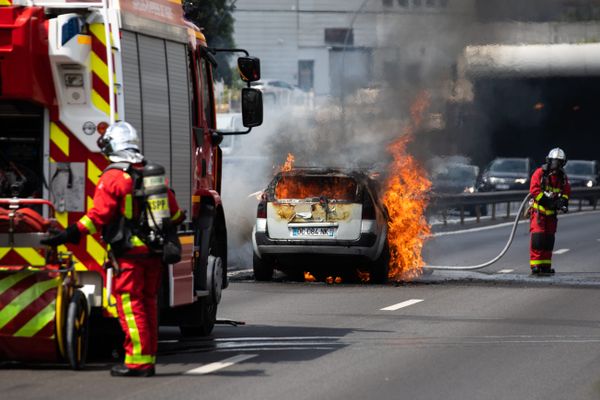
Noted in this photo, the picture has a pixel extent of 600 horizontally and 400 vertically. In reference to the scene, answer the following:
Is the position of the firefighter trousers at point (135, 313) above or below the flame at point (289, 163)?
below

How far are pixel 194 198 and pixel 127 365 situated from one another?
2.71 m

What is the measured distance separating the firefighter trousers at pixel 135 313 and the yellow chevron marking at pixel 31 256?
68cm

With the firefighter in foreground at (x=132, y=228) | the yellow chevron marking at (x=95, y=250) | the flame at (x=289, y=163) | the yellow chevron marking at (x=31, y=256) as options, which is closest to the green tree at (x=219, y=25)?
the flame at (x=289, y=163)

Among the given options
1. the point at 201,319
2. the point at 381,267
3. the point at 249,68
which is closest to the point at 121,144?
the point at 201,319

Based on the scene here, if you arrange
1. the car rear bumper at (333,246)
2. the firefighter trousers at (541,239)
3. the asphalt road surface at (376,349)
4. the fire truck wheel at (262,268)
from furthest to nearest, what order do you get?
1. the firefighter trousers at (541,239)
2. the fire truck wheel at (262,268)
3. the car rear bumper at (333,246)
4. the asphalt road surface at (376,349)

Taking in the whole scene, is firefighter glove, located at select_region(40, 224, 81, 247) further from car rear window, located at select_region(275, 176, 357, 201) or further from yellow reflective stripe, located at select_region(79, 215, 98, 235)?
car rear window, located at select_region(275, 176, 357, 201)

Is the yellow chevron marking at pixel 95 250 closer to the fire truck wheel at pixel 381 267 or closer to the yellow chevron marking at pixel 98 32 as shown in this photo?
the yellow chevron marking at pixel 98 32

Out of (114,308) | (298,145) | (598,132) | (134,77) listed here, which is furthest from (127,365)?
(598,132)

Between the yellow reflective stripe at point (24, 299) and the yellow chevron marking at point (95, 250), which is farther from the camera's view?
the yellow chevron marking at point (95, 250)

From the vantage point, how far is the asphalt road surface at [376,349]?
1017cm

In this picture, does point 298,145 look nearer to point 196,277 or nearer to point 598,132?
point 196,277

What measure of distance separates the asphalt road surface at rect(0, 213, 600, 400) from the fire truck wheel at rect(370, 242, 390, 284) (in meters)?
0.32

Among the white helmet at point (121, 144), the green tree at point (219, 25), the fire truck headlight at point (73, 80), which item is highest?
the green tree at point (219, 25)

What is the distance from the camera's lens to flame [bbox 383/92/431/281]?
20750 millimetres
